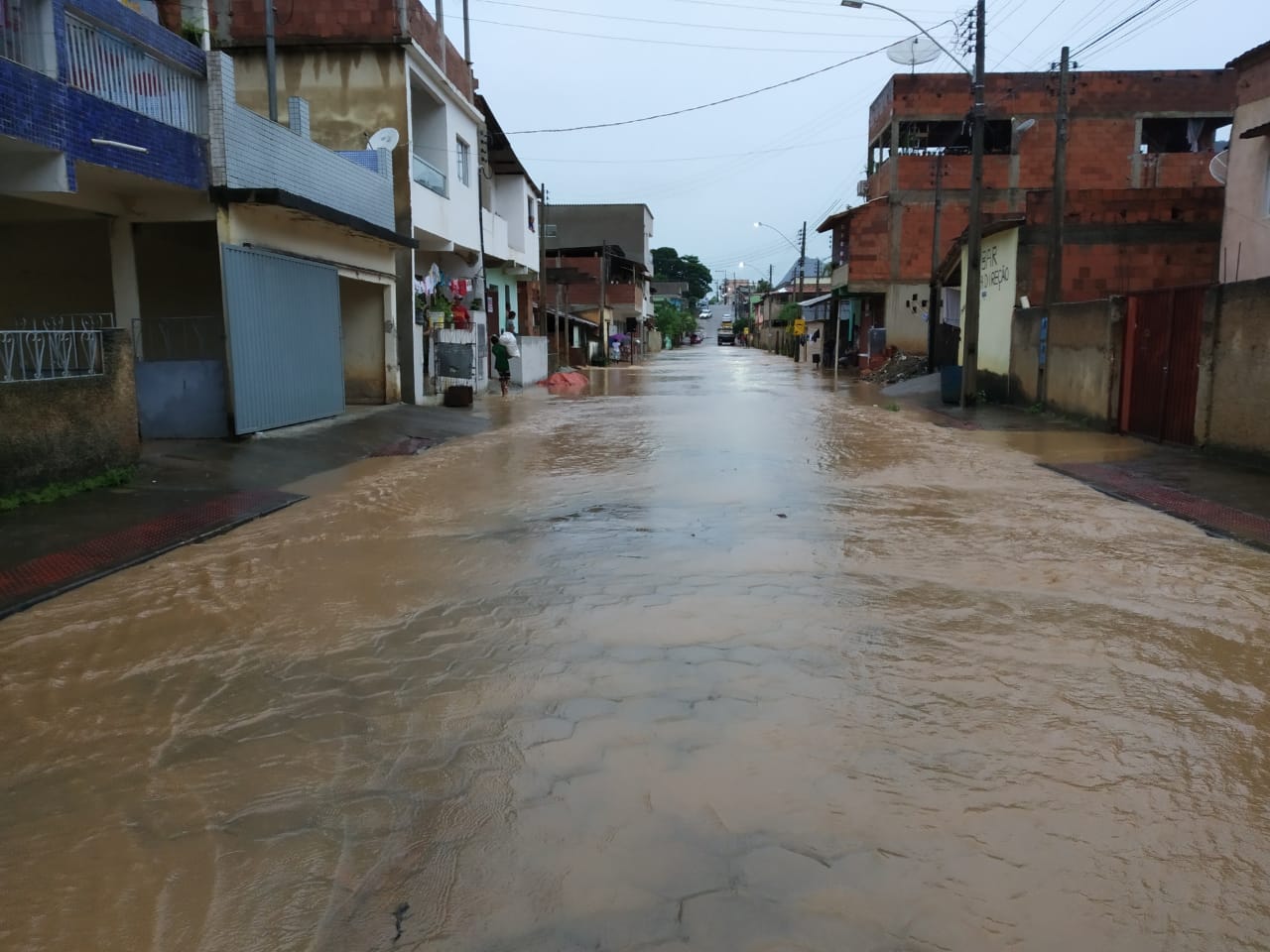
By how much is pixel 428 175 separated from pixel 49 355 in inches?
496

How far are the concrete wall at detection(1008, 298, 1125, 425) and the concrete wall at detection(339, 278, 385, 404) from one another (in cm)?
1323

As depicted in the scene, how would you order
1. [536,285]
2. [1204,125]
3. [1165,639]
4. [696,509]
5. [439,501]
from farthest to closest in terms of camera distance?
[536,285]
[1204,125]
[439,501]
[696,509]
[1165,639]

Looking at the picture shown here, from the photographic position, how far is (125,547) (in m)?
7.61

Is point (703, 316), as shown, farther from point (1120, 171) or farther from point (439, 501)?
point (439, 501)

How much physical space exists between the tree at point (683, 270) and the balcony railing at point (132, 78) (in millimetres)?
129187

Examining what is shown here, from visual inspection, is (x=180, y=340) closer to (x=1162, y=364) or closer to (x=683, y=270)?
(x=1162, y=364)

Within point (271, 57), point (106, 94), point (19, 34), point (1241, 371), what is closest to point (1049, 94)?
point (1241, 371)

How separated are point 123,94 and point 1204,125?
4181 cm

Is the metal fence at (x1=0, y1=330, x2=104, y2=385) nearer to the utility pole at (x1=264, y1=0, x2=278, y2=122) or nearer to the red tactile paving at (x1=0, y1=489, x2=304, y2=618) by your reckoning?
the red tactile paving at (x1=0, y1=489, x2=304, y2=618)

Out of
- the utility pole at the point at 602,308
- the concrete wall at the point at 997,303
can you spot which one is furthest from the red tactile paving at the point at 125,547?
the utility pole at the point at 602,308

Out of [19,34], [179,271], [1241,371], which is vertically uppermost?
[19,34]

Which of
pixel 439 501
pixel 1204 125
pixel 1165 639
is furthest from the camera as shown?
pixel 1204 125

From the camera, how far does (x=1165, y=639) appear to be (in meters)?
5.47

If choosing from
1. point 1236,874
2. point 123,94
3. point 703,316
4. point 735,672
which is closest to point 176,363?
point 123,94
